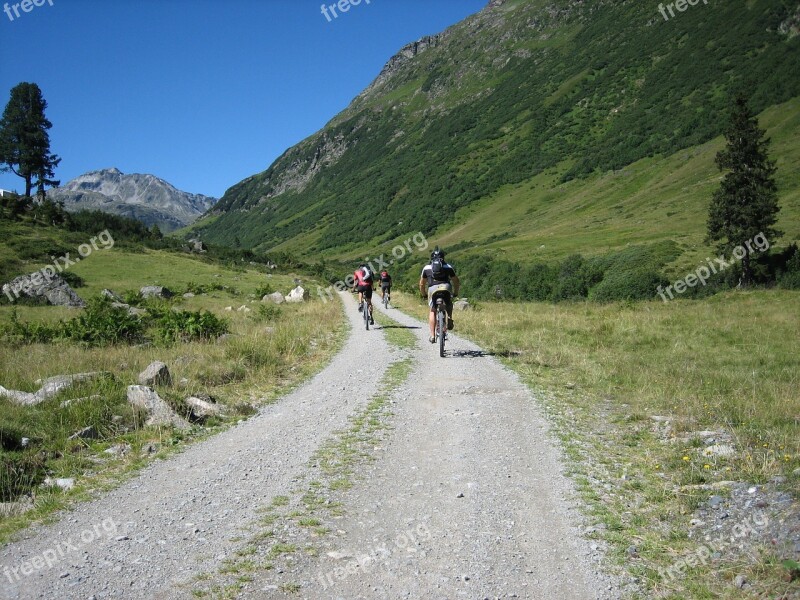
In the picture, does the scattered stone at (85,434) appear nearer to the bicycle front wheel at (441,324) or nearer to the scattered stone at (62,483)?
A: the scattered stone at (62,483)

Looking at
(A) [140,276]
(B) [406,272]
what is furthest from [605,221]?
(A) [140,276]

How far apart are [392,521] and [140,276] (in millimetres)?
40427

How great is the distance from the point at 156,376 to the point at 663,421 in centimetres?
882

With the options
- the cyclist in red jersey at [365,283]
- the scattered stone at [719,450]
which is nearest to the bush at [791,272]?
the cyclist in red jersey at [365,283]

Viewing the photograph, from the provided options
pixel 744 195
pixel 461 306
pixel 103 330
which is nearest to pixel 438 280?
pixel 103 330

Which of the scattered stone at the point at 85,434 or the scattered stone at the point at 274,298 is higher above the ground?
the scattered stone at the point at 274,298

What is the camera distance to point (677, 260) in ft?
167

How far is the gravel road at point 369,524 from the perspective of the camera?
3674 mm

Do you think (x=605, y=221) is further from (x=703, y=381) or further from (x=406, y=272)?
(x=703, y=381)

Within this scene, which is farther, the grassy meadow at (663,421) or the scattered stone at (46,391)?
the scattered stone at (46,391)
